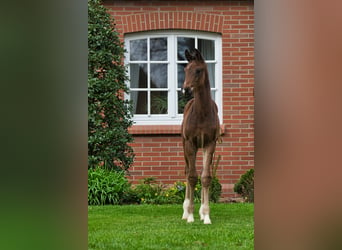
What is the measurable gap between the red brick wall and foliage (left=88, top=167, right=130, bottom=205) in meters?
1.49

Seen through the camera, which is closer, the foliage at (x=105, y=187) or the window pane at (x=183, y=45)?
the foliage at (x=105, y=187)

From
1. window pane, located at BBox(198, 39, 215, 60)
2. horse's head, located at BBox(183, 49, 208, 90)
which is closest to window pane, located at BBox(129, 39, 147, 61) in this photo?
window pane, located at BBox(198, 39, 215, 60)

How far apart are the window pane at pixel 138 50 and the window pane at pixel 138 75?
0.36ft

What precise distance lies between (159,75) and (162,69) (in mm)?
104

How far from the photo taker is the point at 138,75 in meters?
9.55

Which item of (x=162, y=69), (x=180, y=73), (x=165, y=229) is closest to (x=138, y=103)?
(x=162, y=69)

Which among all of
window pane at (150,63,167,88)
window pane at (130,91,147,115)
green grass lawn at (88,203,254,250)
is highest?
window pane at (150,63,167,88)

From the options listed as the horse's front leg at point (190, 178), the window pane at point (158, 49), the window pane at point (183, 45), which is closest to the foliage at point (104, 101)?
the window pane at point (158, 49)

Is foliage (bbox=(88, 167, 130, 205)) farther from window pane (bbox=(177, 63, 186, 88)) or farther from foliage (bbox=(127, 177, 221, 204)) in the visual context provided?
A: window pane (bbox=(177, 63, 186, 88))

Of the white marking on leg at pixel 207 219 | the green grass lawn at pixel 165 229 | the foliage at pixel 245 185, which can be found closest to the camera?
the green grass lawn at pixel 165 229

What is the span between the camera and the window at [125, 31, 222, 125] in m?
9.39

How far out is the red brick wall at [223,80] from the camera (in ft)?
29.7

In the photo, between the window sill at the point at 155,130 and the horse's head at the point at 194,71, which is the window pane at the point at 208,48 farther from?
the horse's head at the point at 194,71
